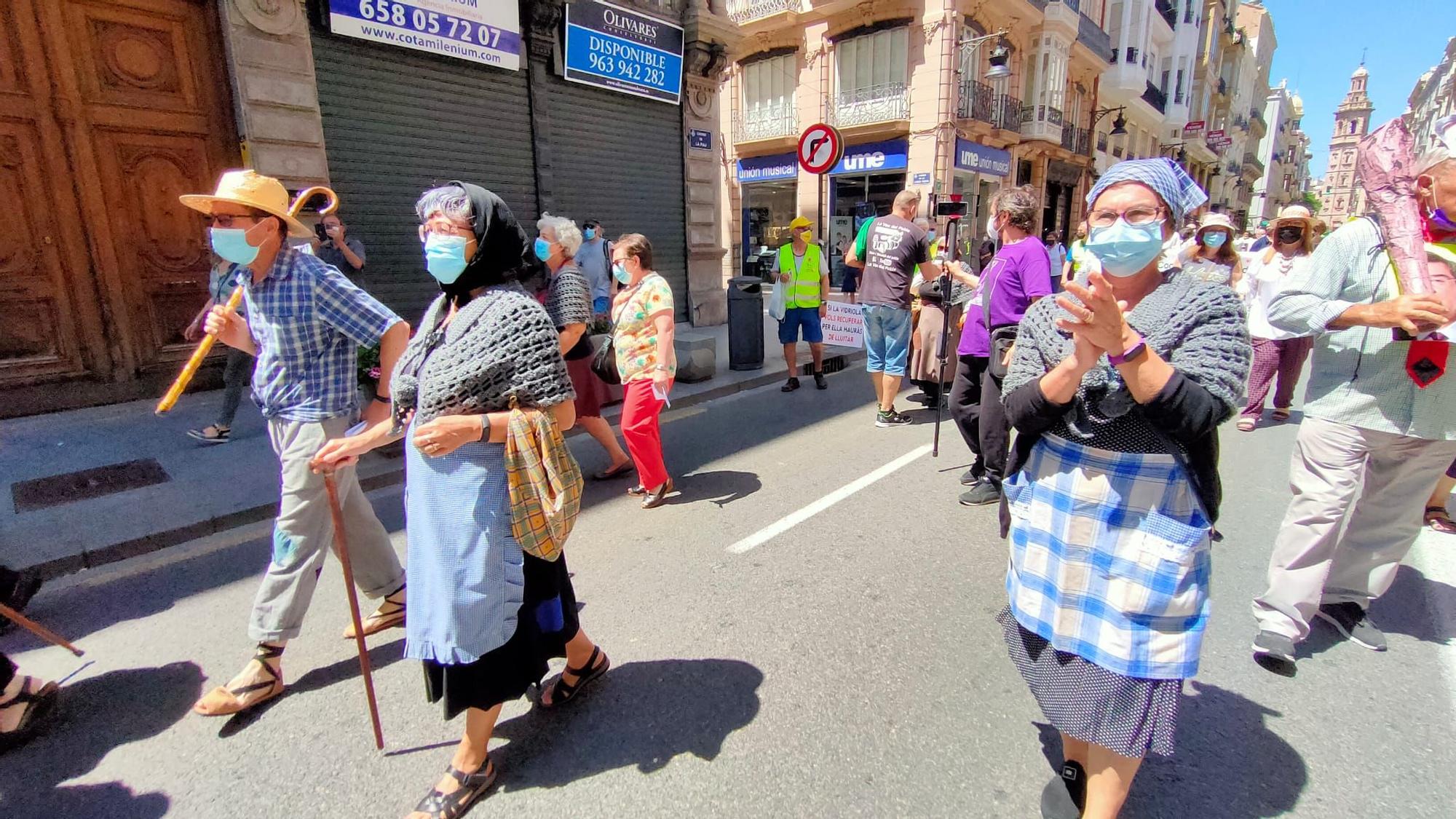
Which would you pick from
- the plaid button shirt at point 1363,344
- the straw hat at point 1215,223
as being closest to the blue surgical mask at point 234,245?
the plaid button shirt at point 1363,344

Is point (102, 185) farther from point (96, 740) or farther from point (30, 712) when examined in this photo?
point (96, 740)

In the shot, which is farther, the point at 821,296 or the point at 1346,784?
the point at 821,296

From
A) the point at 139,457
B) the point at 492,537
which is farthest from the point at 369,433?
the point at 139,457

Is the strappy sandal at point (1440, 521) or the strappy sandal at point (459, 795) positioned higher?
the strappy sandal at point (459, 795)

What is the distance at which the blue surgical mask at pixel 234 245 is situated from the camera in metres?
Answer: 2.44

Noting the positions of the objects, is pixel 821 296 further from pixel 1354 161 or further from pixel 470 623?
pixel 470 623

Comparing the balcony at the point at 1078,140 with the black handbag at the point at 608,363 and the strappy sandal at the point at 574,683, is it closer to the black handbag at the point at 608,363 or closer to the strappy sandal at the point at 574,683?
the black handbag at the point at 608,363

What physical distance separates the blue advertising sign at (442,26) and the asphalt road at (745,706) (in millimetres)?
6356

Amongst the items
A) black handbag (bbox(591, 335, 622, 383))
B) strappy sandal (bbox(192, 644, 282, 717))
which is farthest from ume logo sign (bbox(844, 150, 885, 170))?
strappy sandal (bbox(192, 644, 282, 717))

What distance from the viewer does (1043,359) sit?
175cm

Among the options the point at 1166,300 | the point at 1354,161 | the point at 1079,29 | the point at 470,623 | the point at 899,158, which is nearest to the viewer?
the point at 1166,300

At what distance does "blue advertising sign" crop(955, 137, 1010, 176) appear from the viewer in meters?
20.7

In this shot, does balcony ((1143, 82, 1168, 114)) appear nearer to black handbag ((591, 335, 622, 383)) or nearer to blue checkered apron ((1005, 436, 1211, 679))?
black handbag ((591, 335, 622, 383))

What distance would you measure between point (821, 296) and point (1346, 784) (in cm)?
634
